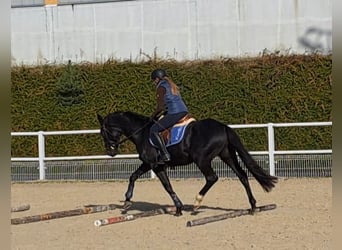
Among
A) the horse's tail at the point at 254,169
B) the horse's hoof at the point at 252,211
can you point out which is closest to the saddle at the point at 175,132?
the horse's tail at the point at 254,169

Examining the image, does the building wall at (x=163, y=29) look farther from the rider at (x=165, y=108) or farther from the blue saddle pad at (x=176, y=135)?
the blue saddle pad at (x=176, y=135)

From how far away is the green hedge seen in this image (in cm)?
1502

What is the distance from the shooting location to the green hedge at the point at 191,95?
15016 millimetres

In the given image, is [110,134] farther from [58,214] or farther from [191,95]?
[191,95]

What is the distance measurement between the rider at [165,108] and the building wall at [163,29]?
9320mm

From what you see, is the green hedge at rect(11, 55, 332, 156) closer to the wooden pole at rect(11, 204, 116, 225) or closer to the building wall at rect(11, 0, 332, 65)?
the building wall at rect(11, 0, 332, 65)

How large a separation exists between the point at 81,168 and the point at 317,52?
6.45m

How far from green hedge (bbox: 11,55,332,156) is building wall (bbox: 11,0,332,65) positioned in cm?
133

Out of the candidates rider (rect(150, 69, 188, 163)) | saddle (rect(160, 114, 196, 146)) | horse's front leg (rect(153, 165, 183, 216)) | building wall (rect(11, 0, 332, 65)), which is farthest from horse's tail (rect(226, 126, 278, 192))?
building wall (rect(11, 0, 332, 65))

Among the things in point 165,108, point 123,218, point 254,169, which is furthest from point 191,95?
point 123,218

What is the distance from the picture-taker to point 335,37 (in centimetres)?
162

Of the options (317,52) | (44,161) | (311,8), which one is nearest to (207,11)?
(311,8)

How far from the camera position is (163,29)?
18.8 metres

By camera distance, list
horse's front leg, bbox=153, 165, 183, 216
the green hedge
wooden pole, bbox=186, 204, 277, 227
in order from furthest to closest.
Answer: the green hedge < horse's front leg, bbox=153, 165, 183, 216 < wooden pole, bbox=186, 204, 277, 227
